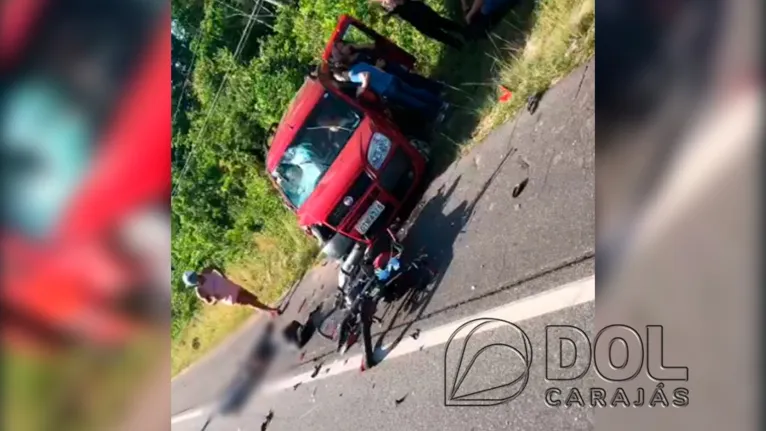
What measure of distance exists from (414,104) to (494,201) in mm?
622

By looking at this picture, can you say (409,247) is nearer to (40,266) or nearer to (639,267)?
(639,267)

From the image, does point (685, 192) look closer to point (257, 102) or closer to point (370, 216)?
point (370, 216)

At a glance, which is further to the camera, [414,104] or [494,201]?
[414,104]

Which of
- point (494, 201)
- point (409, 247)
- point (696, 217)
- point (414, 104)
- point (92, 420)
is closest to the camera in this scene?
point (696, 217)

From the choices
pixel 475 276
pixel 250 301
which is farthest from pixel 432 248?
pixel 250 301

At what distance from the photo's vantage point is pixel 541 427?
91.7 inches

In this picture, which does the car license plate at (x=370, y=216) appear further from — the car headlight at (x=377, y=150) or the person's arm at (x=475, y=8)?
the person's arm at (x=475, y=8)

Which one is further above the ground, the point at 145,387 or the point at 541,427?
the point at 541,427

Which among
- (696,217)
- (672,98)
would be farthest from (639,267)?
(672,98)

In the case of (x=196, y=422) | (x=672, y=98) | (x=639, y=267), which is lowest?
(x=196, y=422)

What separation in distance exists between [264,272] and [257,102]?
2.21ft

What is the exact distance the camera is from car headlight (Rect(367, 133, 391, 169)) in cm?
310

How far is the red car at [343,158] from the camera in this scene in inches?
122

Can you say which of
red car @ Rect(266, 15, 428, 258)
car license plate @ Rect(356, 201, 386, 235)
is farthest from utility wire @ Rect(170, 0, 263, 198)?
car license plate @ Rect(356, 201, 386, 235)
